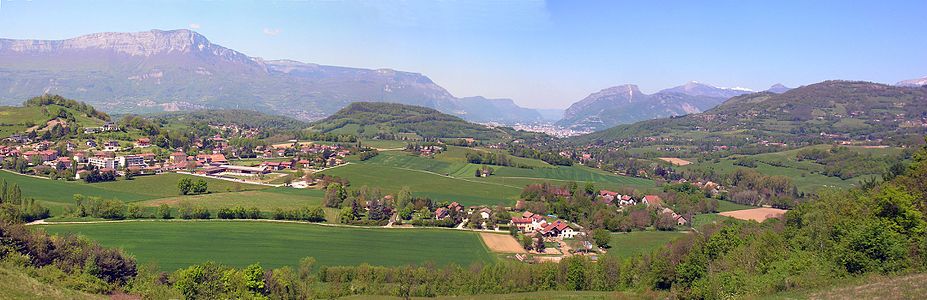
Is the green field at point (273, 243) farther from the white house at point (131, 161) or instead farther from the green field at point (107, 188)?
the white house at point (131, 161)

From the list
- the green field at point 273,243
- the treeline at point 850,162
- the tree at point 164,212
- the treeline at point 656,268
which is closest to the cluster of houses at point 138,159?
the tree at point 164,212

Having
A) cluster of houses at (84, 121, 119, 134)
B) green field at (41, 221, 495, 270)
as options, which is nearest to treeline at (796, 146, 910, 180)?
green field at (41, 221, 495, 270)

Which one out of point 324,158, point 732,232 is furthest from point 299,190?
point 732,232

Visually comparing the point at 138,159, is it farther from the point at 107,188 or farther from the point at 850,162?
the point at 850,162

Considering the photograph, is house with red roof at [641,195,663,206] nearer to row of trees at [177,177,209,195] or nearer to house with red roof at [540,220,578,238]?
house with red roof at [540,220,578,238]

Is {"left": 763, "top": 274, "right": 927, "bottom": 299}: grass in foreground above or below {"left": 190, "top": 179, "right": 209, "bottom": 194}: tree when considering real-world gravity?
above

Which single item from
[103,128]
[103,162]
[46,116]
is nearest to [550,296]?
[103,162]
